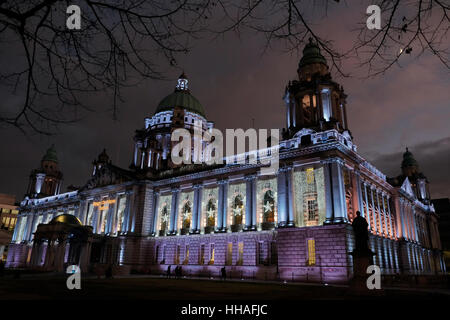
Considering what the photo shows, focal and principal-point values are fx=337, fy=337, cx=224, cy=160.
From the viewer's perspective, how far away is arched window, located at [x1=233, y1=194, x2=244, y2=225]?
44125mm

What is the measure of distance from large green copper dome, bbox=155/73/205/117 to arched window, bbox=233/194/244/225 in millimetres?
35246

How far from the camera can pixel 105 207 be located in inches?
2254

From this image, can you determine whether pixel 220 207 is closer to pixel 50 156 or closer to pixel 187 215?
pixel 187 215

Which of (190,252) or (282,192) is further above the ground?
(282,192)

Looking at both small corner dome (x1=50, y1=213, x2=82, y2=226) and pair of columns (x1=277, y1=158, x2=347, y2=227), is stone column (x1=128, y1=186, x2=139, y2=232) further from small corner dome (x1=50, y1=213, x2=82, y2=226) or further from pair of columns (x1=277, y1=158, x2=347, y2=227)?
pair of columns (x1=277, y1=158, x2=347, y2=227)

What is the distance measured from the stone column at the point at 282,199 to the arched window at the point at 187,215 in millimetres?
16338

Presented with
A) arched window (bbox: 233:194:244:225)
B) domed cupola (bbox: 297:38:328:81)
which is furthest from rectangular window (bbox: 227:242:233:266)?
domed cupola (bbox: 297:38:328:81)

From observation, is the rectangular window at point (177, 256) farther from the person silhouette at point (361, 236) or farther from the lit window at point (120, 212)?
the person silhouette at point (361, 236)

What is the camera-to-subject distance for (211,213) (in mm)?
47406

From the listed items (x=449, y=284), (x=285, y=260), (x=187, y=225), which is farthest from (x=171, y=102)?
(x=449, y=284)

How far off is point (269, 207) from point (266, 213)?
2.78ft

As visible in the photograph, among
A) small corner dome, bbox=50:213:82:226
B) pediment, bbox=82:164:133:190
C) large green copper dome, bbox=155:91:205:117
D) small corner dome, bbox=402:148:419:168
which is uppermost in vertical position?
large green copper dome, bbox=155:91:205:117

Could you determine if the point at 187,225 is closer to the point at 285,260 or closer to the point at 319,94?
the point at 285,260
